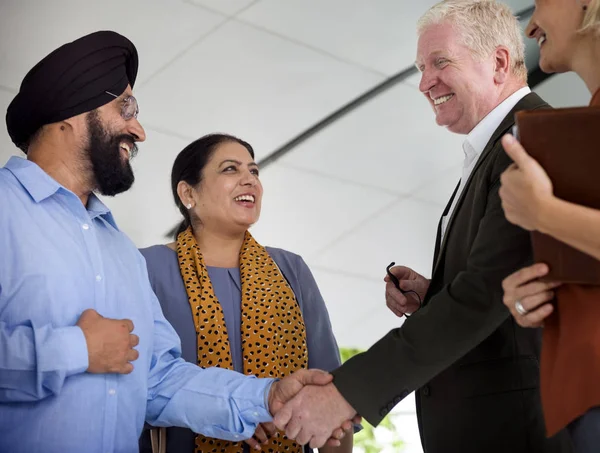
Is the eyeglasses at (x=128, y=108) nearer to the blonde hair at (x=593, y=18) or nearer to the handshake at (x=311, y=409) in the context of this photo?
the handshake at (x=311, y=409)

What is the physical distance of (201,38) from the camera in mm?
4777

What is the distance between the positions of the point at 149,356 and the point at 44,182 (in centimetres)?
55

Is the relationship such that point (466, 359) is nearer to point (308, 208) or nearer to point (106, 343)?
point (106, 343)

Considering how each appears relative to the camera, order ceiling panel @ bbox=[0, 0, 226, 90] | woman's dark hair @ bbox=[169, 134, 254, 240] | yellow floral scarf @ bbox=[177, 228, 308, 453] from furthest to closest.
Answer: ceiling panel @ bbox=[0, 0, 226, 90]
woman's dark hair @ bbox=[169, 134, 254, 240]
yellow floral scarf @ bbox=[177, 228, 308, 453]

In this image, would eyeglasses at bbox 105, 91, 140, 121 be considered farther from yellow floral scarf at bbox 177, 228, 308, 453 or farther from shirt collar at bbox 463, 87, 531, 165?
shirt collar at bbox 463, 87, 531, 165

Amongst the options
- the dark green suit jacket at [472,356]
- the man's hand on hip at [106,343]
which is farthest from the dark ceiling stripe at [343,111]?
the man's hand on hip at [106,343]

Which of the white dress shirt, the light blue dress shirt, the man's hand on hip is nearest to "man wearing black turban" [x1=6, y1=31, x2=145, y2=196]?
the light blue dress shirt

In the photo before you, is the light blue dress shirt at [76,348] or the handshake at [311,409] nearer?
the light blue dress shirt at [76,348]

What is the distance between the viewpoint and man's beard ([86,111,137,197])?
2553 mm

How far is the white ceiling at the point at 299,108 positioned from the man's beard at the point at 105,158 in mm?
2072

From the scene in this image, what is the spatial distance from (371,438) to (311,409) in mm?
5785

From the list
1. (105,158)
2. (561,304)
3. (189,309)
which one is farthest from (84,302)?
(561,304)

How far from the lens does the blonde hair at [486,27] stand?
2.73m

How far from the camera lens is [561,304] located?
1.70 m
